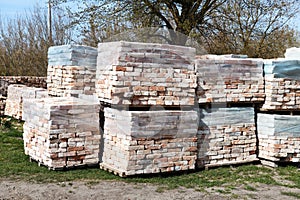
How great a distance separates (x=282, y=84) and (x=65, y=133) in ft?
11.8

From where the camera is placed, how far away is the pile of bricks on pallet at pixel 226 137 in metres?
6.54

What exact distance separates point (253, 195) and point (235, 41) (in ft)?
31.8

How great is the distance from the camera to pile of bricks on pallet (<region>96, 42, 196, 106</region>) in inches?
228

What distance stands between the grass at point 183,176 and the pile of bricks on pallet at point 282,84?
108cm

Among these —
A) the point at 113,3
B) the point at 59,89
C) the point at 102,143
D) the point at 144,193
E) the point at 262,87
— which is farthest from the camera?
the point at 113,3

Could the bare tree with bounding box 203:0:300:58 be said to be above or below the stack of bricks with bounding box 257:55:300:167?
above

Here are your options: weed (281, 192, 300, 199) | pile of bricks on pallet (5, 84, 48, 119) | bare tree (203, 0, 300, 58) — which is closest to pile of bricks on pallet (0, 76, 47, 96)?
pile of bricks on pallet (5, 84, 48, 119)

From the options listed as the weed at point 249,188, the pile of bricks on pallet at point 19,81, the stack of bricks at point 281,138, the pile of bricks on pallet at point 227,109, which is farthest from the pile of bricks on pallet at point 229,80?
the pile of bricks on pallet at point 19,81

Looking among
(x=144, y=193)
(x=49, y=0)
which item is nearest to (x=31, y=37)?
(x=49, y=0)

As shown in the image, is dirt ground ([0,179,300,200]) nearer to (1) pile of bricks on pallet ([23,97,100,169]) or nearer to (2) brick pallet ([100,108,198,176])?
(2) brick pallet ([100,108,198,176])

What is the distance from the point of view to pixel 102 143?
20.9 ft

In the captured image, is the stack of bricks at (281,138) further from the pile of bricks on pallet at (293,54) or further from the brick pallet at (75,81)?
the brick pallet at (75,81)

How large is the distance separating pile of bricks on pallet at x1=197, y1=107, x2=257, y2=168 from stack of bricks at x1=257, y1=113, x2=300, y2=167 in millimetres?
233

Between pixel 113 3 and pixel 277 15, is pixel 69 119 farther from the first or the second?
pixel 277 15
